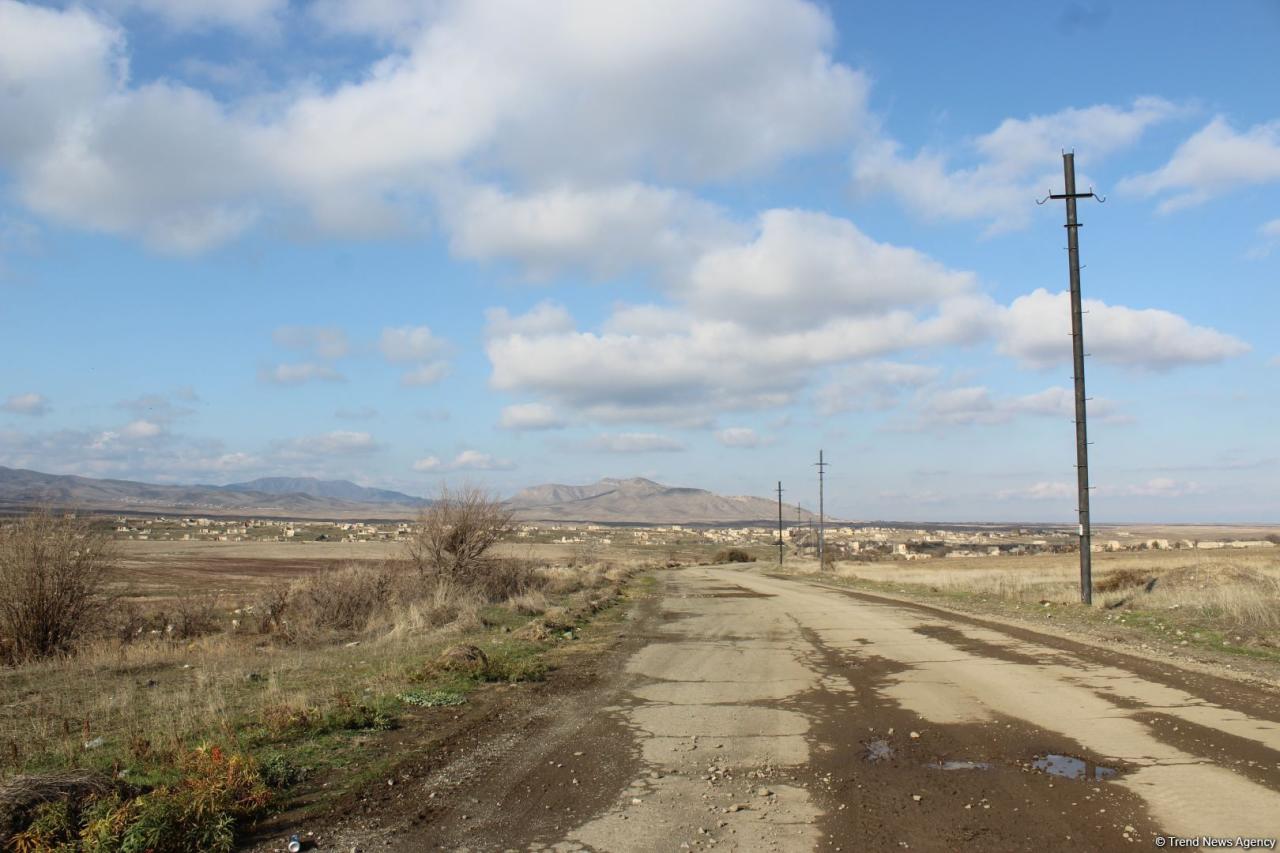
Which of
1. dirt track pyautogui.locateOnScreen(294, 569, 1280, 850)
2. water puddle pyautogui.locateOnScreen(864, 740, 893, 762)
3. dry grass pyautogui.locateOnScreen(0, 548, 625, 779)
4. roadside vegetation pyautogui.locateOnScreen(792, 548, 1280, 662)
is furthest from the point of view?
roadside vegetation pyautogui.locateOnScreen(792, 548, 1280, 662)

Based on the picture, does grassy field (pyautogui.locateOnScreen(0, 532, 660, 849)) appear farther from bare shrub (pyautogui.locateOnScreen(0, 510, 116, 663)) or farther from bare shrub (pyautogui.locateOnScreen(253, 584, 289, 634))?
bare shrub (pyautogui.locateOnScreen(0, 510, 116, 663))

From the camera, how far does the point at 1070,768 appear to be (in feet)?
22.5

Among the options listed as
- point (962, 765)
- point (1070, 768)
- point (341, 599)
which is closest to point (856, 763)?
point (962, 765)

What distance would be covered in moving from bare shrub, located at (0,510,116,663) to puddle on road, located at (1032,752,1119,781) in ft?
59.4

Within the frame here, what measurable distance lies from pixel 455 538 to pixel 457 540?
103 mm

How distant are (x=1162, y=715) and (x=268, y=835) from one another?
868 centimetres

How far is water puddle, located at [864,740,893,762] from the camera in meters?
7.42

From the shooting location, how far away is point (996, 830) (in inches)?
217

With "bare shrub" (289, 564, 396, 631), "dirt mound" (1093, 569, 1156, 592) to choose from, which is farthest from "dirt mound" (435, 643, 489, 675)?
"dirt mound" (1093, 569, 1156, 592)

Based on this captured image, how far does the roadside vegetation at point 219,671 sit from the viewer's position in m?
5.79

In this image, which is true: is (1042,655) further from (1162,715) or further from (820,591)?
(820,591)

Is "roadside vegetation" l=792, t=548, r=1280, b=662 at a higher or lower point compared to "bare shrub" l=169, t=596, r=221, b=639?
higher

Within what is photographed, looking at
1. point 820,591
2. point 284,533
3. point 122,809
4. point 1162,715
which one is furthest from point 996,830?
point 284,533

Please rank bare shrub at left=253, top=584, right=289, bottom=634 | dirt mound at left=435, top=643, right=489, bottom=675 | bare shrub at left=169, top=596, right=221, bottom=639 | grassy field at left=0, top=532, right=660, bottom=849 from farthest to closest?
bare shrub at left=253, top=584, right=289, bottom=634 < bare shrub at left=169, top=596, right=221, bottom=639 < dirt mound at left=435, top=643, right=489, bottom=675 < grassy field at left=0, top=532, right=660, bottom=849
